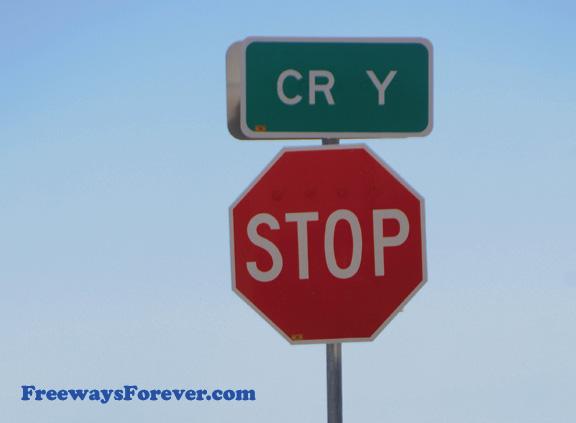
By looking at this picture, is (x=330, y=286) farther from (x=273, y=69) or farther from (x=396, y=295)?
(x=273, y=69)

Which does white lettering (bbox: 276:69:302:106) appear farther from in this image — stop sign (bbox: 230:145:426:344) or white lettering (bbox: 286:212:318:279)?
white lettering (bbox: 286:212:318:279)

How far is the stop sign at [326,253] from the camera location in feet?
12.0

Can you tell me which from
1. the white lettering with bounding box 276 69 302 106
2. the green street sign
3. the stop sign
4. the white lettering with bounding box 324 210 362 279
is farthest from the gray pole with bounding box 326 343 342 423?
the white lettering with bounding box 276 69 302 106

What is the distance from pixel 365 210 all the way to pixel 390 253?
23cm

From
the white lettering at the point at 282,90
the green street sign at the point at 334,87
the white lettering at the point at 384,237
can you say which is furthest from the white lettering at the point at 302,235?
the white lettering at the point at 282,90

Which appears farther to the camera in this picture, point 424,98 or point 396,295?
point 424,98

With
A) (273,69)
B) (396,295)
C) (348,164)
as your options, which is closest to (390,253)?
(396,295)

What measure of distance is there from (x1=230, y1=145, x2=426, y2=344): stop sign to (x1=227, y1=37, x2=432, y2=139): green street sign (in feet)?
0.89

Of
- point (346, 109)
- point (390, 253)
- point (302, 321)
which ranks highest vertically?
point (346, 109)

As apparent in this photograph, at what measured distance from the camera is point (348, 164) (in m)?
3.73

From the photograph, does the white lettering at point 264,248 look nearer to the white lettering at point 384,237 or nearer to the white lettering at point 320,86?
the white lettering at point 384,237

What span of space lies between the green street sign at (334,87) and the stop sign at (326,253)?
0.27 meters

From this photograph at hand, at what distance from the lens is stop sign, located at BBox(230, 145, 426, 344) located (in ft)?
12.0

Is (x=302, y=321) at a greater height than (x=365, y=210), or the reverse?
(x=365, y=210)
